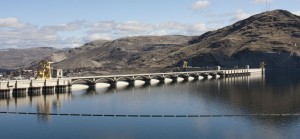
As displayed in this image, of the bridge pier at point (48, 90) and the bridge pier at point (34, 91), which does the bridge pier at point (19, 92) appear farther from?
the bridge pier at point (48, 90)

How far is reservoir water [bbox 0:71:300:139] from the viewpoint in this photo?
76500mm

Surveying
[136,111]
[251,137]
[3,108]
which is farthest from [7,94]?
[251,137]

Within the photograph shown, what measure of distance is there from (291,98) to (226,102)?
75.1 ft

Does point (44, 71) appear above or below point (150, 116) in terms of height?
above

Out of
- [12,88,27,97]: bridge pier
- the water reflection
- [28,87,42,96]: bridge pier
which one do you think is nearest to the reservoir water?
the water reflection

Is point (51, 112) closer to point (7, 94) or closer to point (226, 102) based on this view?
point (7, 94)

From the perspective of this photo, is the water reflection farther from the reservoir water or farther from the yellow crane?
the yellow crane

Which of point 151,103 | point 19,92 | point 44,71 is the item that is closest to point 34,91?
point 19,92

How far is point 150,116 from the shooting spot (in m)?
95.3

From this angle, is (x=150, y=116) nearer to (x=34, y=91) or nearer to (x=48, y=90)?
(x=34, y=91)

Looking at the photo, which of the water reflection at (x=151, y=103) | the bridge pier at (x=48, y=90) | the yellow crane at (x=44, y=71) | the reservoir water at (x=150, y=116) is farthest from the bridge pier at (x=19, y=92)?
the yellow crane at (x=44, y=71)

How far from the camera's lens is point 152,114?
3853 inches

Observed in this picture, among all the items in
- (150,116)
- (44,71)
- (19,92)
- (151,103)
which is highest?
(44,71)

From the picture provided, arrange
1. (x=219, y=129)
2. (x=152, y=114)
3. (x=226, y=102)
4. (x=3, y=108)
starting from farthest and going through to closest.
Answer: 1. (x=226, y=102)
2. (x=3, y=108)
3. (x=152, y=114)
4. (x=219, y=129)
